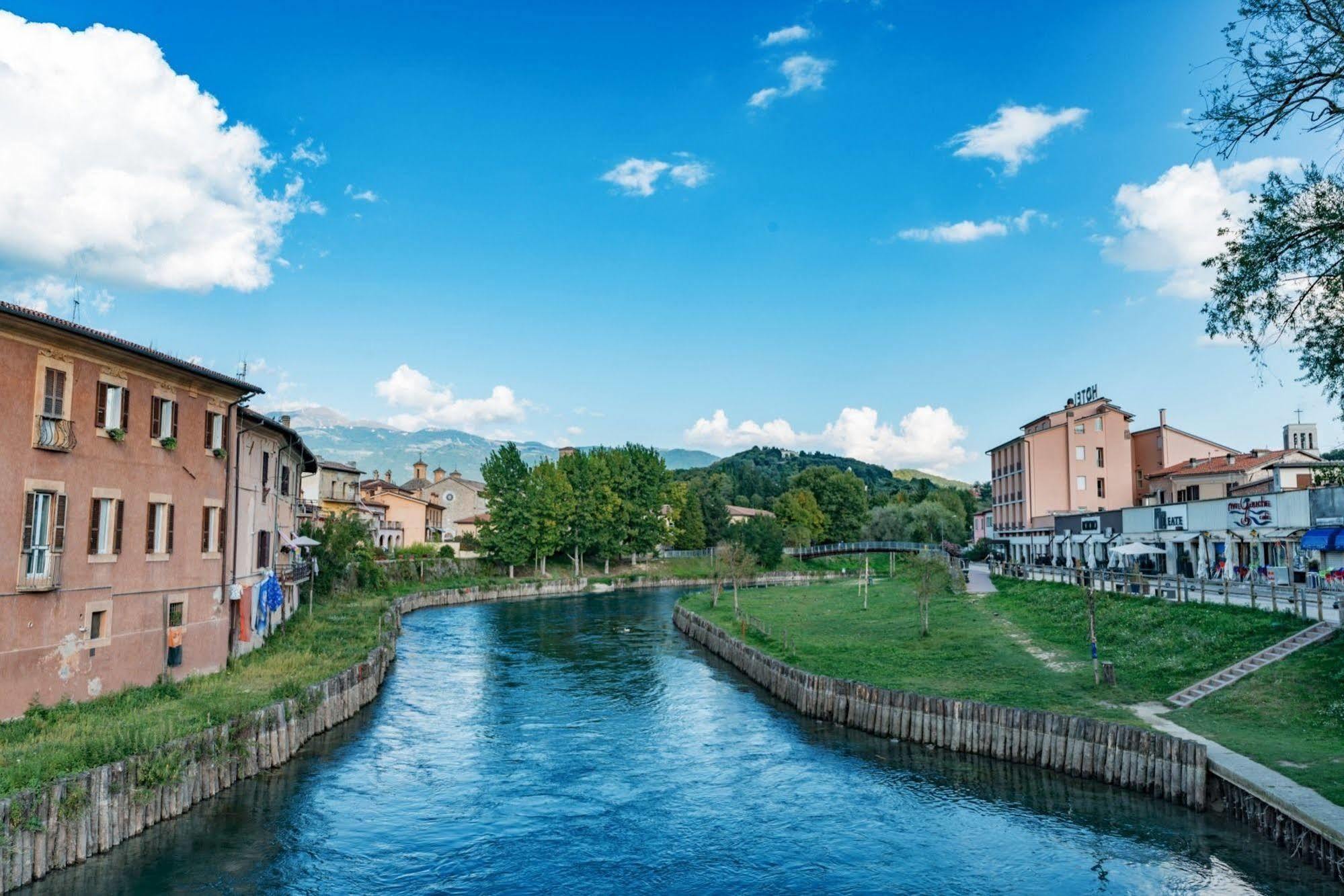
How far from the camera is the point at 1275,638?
31906mm

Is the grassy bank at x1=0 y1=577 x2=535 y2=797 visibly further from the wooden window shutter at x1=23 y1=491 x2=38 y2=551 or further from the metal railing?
the metal railing

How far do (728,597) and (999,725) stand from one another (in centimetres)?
5188

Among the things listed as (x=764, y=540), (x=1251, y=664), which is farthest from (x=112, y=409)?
(x=764, y=540)

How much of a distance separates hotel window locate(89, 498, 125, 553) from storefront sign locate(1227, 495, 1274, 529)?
159 ft

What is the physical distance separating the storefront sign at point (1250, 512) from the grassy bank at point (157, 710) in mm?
43215

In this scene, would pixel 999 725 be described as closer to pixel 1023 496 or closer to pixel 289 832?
pixel 289 832

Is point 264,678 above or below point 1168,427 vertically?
below

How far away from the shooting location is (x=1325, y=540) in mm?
36406

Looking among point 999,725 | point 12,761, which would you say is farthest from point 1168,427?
point 12,761

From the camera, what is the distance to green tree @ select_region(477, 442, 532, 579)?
95812 millimetres

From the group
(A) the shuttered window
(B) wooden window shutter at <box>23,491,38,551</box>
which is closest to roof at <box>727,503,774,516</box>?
(A) the shuttered window

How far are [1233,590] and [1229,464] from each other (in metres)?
30.1

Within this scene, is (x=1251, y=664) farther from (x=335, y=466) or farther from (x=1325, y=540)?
(x=335, y=466)

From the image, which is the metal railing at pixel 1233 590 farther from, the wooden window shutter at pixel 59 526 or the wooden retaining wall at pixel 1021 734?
the wooden window shutter at pixel 59 526
